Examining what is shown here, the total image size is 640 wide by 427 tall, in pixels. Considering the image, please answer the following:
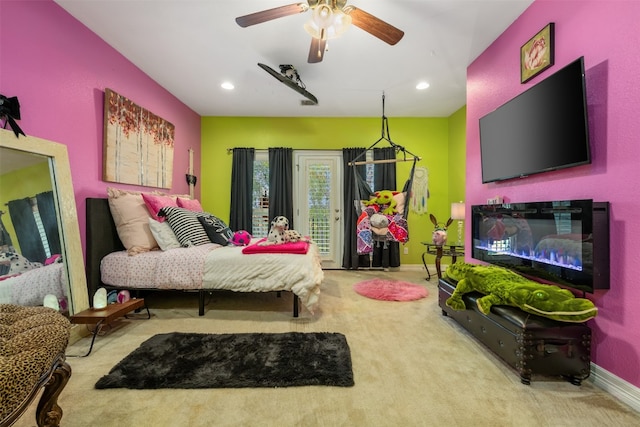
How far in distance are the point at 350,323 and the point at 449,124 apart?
3.78m

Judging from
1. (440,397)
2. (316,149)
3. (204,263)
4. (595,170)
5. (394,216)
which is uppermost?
→ (316,149)

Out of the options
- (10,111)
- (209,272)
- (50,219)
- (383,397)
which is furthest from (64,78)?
(383,397)

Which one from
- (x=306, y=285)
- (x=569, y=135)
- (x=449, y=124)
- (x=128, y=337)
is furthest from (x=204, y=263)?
(x=449, y=124)

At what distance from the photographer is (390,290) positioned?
11.1 ft

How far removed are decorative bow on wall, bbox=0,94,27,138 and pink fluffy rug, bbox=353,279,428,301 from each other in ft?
10.6

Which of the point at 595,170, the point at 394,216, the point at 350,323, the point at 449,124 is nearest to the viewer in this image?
the point at 595,170

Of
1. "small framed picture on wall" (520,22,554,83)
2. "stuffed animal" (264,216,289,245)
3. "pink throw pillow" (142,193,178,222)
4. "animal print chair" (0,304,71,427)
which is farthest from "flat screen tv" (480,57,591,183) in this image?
"pink throw pillow" (142,193,178,222)

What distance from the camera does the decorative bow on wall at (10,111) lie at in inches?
69.3

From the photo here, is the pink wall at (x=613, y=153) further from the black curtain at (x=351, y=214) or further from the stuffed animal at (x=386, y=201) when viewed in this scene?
the black curtain at (x=351, y=214)

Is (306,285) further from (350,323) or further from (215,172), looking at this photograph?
(215,172)

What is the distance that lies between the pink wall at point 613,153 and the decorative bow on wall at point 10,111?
11.8 ft

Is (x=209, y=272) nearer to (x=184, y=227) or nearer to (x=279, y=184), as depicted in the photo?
(x=184, y=227)

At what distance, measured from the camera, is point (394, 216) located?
13.1 feet

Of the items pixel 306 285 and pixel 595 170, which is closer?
pixel 595 170
